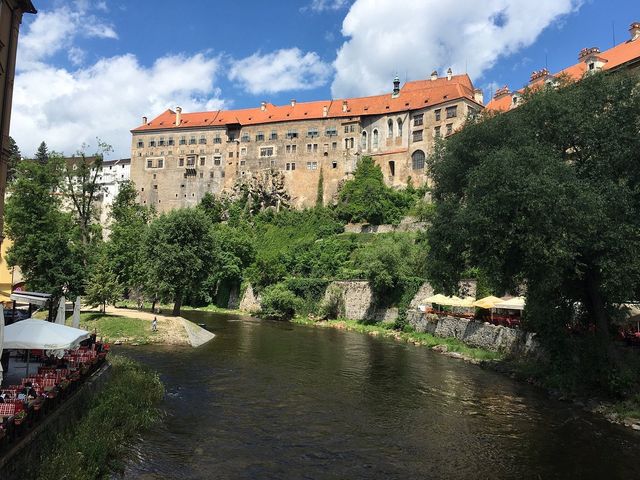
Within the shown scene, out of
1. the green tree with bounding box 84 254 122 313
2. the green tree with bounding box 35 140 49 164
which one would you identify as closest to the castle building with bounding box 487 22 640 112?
the green tree with bounding box 84 254 122 313

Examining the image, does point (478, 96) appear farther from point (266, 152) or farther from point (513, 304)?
point (513, 304)

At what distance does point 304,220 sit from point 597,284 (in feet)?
185

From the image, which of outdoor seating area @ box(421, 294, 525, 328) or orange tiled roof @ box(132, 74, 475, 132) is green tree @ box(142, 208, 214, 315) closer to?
outdoor seating area @ box(421, 294, 525, 328)

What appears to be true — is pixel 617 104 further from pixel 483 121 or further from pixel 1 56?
pixel 1 56

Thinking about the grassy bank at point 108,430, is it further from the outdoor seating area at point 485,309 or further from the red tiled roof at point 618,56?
the red tiled roof at point 618,56

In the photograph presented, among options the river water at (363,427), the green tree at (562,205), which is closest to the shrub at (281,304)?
the river water at (363,427)

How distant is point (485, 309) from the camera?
34.4m

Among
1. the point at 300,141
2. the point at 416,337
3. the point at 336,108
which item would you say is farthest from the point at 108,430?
the point at 336,108

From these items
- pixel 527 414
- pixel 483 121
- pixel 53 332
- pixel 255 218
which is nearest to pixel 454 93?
pixel 255 218

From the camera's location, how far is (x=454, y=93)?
70.4m

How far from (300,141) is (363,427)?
7082 cm

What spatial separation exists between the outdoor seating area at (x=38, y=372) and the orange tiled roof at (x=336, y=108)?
2535 inches

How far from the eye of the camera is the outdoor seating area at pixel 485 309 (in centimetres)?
3006

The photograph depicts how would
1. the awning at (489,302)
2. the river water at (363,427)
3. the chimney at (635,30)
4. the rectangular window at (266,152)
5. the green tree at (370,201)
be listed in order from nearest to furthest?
1. the river water at (363,427)
2. the awning at (489,302)
3. the chimney at (635,30)
4. the green tree at (370,201)
5. the rectangular window at (266,152)
